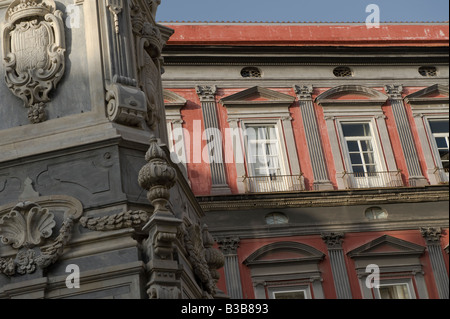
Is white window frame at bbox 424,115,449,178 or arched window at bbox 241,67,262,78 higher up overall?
arched window at bbox 241,67,262,78

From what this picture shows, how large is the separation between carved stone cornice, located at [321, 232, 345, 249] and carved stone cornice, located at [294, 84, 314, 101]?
483cm

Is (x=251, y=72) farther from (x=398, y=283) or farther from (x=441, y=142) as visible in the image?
(x=398, y=283)

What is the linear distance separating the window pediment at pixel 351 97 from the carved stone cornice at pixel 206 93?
3254 mm

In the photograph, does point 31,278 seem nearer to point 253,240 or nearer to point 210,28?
point 253,240

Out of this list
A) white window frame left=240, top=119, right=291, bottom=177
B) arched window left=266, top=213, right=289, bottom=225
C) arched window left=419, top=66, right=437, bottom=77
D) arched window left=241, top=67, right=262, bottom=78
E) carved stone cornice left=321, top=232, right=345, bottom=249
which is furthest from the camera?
arched window left=419, top=66, right=437, bottom=77

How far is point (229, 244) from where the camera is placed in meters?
22.5

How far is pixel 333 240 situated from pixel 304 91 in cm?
526

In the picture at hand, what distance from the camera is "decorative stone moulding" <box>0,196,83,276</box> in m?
7.14

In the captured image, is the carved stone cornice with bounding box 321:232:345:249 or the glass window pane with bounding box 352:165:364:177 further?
the glass window pane with bounding box 352:165:364:177

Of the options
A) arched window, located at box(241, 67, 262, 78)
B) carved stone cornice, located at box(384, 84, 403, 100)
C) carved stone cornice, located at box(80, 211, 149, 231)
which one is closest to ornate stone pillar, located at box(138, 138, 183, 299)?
carved stone cornice, located at box(80, 211, 149, 231)

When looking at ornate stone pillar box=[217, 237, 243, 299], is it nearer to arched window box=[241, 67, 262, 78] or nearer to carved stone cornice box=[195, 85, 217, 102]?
carved stone cornice box=[195, 85, 217, 102]

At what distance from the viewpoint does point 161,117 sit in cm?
949

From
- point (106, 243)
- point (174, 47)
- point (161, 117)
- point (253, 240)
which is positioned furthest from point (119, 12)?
point (174, 47)

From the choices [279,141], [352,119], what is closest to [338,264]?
[279,141]
